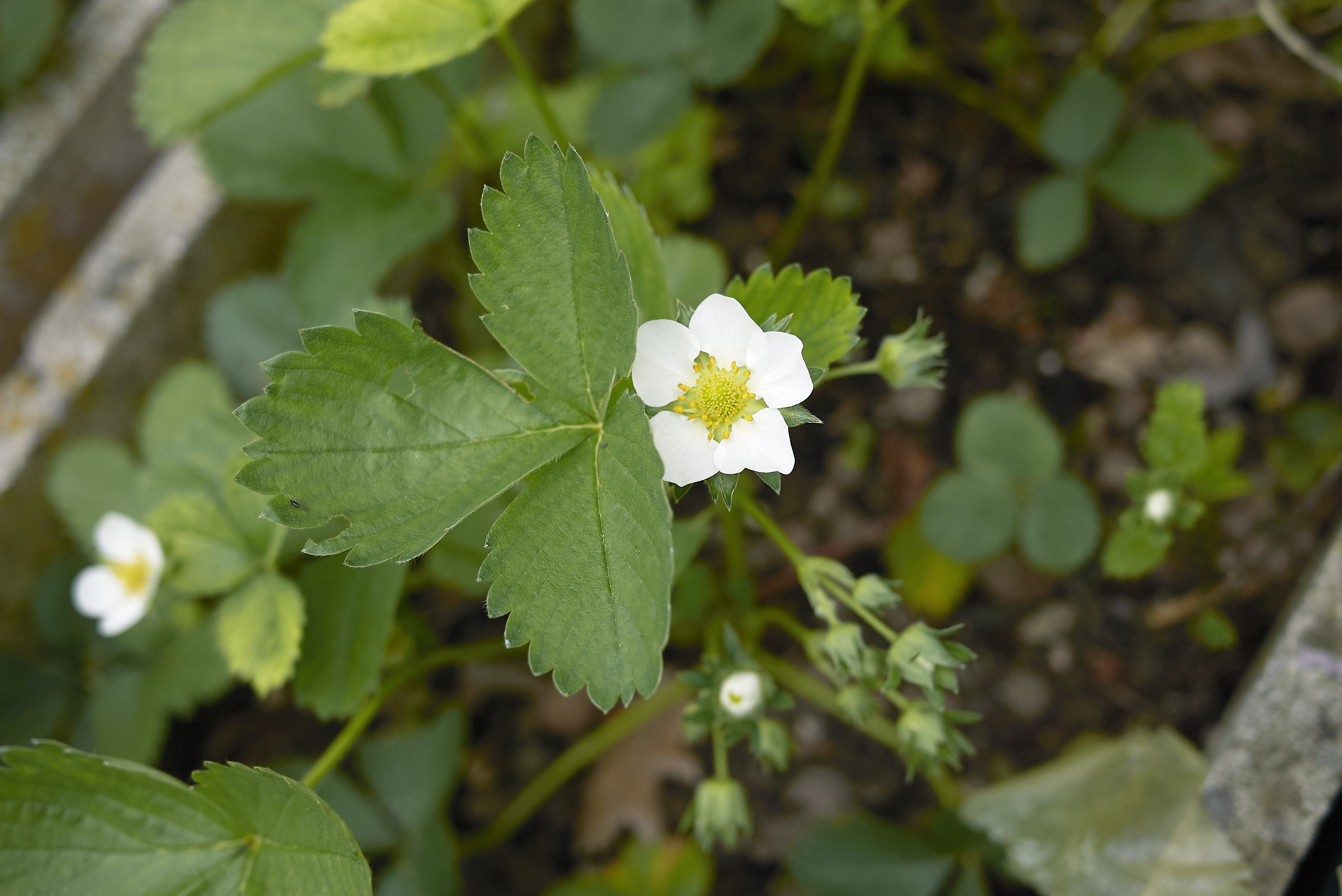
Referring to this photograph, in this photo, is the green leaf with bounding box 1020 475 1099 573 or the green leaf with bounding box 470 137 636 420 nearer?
the green leaf with bounding box 470 137 636 420

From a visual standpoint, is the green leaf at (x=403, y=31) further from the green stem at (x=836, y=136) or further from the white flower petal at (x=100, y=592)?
the white flower petal at (x=100, y=592)

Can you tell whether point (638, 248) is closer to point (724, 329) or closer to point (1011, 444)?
point (724, 329)

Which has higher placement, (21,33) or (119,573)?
(21,33)

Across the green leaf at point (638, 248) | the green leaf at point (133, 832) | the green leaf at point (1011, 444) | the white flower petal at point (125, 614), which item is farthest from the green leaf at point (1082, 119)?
the white flower petal at point (125, 614)

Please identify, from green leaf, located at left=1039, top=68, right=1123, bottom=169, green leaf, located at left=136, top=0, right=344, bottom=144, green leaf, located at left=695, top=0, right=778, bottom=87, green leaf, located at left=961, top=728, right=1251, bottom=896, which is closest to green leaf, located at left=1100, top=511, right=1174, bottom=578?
green leaf, located at left=961, top=728, right=1251, bottom=896

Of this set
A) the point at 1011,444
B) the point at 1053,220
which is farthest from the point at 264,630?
the point at 1053,220

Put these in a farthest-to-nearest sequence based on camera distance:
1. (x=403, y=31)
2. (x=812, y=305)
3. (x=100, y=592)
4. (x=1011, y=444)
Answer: (x=1011, y=444) → (x=100, y=592) → (x=403, y=31) → (x=812, y=305)

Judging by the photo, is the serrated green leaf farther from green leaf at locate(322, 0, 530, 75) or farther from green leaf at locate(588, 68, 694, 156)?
green leaf at locate(322, 0, 530, 75)
